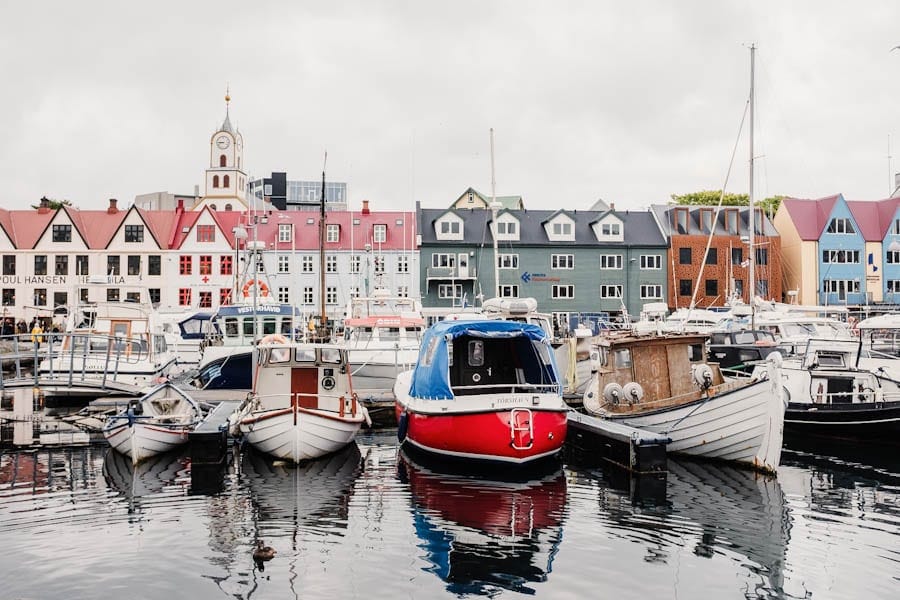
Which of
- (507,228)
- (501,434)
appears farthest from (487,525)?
(507,228)

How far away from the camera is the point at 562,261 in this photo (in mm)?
63344

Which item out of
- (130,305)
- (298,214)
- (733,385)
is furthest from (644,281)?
(733,385)

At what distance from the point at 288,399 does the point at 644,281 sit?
47.9m

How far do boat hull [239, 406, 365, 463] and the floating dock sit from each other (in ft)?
20.1

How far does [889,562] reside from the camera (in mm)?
11234

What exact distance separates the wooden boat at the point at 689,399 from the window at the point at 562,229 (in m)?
42.1

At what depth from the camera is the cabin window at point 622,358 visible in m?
20.5

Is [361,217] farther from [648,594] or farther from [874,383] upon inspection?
[648,594]

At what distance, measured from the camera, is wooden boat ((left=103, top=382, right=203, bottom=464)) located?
59.0 ft

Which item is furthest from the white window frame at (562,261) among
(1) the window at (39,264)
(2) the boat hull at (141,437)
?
(2) the boat hull at (141,437)

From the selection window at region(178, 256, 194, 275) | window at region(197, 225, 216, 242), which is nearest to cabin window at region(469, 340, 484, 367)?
window at region(197, 225, 216, 242)

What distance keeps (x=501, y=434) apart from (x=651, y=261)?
50.6 metres

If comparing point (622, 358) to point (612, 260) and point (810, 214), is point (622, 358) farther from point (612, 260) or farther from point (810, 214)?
point (810, 214)

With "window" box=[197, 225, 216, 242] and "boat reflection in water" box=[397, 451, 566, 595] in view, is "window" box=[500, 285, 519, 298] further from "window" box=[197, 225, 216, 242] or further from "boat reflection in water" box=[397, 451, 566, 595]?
"boat reflection in water" box=[397, 451, 566, 595]
